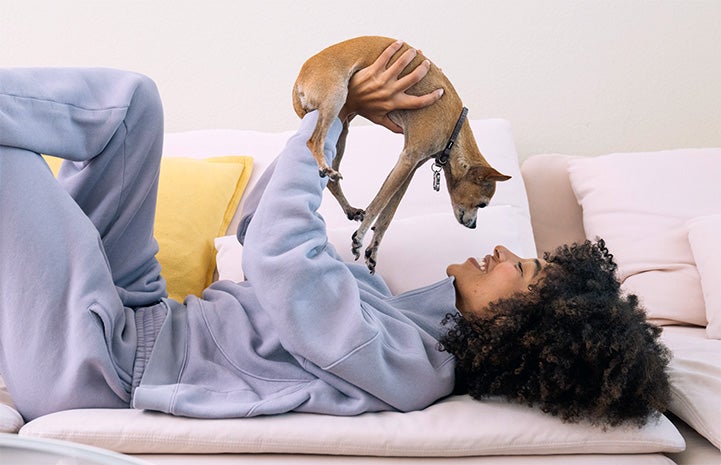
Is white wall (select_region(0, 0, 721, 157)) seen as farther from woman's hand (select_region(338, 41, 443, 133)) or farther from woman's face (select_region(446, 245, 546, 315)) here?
woman's hand (select_region(338, 41, 443, 133))

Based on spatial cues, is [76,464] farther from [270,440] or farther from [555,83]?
[555,83]

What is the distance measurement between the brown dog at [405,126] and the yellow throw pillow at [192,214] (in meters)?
0.65

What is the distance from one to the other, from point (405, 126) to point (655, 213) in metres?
0.99

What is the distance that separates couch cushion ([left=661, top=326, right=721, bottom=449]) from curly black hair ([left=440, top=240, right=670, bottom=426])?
0.18 ft

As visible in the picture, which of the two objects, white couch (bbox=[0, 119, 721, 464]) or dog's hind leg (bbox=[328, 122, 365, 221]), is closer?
white couch (bbox=[0, 119, 721, 464])

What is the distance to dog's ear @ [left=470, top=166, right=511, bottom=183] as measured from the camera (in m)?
1.35

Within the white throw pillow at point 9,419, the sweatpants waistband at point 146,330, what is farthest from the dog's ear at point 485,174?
the white throw pillow at point 9,419

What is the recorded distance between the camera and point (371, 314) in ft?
4.65

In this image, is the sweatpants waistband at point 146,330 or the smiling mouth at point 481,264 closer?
the sweatpants waistband at point 146,330

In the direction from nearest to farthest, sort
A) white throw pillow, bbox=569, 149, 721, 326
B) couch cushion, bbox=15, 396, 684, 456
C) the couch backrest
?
couch cushion, bbox=15, 396, 684, 456
white throw pillow, bbox=569, 149, 721, 326
the couch backrest

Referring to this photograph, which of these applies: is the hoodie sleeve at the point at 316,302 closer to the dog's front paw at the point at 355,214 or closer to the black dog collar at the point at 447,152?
the dog's front paw at the point at 355,214

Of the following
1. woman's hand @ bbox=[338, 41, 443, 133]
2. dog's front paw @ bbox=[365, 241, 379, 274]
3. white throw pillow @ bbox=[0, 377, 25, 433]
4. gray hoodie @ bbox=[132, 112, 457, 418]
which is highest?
woman's hand @ bbox=[338, 41, 443, 133]

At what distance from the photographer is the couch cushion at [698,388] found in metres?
1.26

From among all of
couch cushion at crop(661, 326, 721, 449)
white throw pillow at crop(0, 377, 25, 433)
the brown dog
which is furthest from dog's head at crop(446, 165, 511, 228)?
white throw pillow at crop(0, 377, 25, 433)
